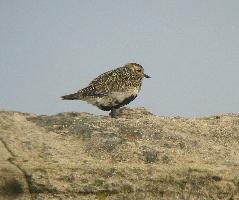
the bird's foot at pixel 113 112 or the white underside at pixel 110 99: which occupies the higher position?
the white underside at pixel 110 99

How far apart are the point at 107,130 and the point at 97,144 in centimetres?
66

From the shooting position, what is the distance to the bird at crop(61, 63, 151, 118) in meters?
13.6

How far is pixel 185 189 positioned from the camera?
8.63 metres

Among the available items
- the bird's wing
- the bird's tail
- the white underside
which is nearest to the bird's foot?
the white underside

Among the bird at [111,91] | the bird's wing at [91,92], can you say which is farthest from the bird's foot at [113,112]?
the bird's wing at [91,92]

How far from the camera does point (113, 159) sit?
9148 millimetres

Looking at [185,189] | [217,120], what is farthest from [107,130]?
[217,120]

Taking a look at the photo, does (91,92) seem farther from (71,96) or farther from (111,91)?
(71,96)

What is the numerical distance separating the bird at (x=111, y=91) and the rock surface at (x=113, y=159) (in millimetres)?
2453

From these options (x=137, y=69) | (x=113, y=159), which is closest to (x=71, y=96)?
(x=137, y=69)

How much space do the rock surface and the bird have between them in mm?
2453

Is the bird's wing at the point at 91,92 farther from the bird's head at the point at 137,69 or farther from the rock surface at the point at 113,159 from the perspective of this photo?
the rock surface at the point at 113,159

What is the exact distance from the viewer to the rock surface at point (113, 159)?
8242 millimetres

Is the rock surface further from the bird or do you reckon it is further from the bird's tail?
the bird's tail
